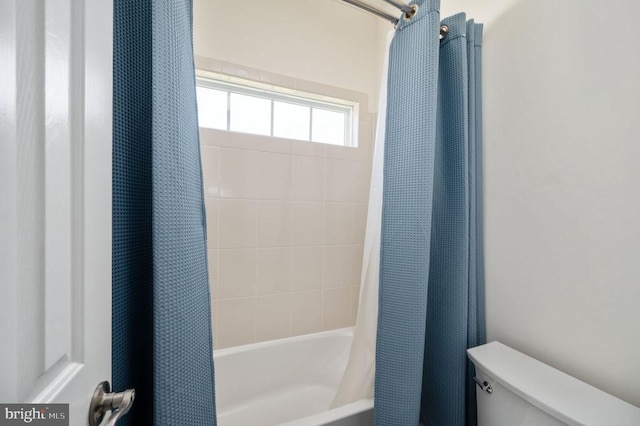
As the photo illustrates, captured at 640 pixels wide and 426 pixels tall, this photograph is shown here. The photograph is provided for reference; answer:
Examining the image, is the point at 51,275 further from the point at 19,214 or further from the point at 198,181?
the point at 198,181

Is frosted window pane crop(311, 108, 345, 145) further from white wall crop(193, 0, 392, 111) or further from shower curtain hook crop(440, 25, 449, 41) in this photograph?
shower curtain hook crop(440, 25, 449, 41)

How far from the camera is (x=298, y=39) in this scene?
1633 millimetres

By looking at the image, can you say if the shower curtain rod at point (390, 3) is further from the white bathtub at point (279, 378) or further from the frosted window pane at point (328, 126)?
the white bathtub at point (279, 378)

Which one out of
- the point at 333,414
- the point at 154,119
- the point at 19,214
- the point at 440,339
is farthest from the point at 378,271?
the point at 19,214

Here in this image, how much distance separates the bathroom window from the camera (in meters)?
1.52

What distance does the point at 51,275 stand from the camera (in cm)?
30

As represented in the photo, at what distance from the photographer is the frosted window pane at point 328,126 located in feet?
5.87

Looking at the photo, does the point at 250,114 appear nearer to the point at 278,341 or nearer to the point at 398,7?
the point at 398,7

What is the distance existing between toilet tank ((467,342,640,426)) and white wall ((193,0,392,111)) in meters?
1.65

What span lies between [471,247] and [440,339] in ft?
1.24

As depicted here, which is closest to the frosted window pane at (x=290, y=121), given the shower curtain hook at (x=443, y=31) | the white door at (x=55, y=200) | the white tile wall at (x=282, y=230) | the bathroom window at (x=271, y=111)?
the bathroom window at (x=271, y=111)

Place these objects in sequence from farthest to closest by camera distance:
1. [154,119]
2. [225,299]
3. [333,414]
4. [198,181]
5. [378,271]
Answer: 1. [225,299]
2. [378,271]
3. [333,414]
4. [198,181]
5. [154,119]

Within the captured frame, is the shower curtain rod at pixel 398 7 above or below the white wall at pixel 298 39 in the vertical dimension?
below
